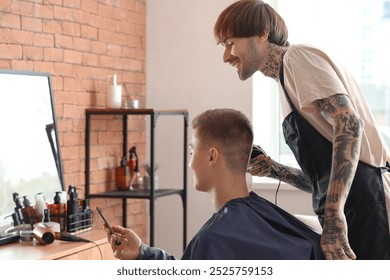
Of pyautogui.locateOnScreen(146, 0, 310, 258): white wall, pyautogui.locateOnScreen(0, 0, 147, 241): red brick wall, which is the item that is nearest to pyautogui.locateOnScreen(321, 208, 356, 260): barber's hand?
pyautogui.locateOnScreen(0, 0, 147, 241): red brick wall

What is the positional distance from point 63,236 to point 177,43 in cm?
196

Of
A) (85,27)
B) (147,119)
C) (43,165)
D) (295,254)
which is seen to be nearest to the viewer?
(295,254)

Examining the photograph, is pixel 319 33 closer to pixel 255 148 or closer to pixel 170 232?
pixel 170 232

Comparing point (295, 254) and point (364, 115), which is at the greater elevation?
point (364, 115)

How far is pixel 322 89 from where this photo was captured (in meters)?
2.04

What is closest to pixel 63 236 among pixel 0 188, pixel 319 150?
pixel 0 188

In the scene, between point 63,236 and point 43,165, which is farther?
point 43,165

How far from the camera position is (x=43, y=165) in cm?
362

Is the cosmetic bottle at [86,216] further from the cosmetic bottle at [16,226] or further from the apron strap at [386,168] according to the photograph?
the apron strap at [386,168]

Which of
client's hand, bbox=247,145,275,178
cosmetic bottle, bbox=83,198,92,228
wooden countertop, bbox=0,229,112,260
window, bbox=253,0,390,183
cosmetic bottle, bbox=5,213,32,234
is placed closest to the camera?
client's hand, bbox=247,145,275,178

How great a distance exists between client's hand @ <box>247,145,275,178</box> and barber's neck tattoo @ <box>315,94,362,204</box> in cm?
41

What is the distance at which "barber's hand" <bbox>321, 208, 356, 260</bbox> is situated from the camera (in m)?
1.89

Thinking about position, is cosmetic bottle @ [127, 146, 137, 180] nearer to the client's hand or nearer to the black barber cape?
the client's hand

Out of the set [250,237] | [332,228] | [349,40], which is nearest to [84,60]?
[349,40]
